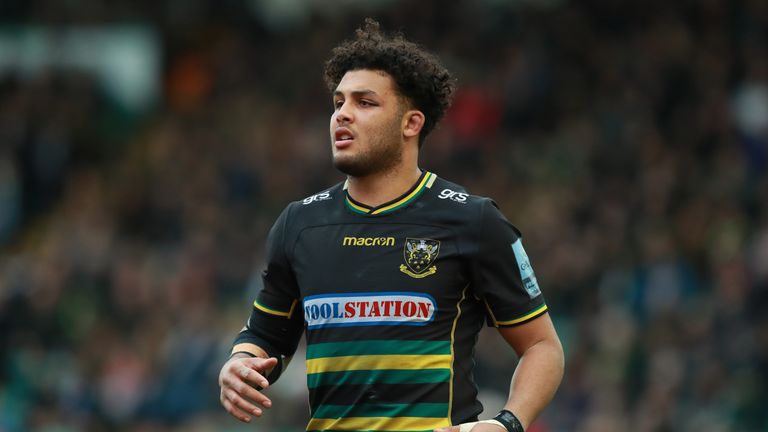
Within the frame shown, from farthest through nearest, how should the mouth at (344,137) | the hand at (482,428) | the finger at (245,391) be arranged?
the mouth at (344,137), the finger at (245,391), the hand at (482,428)

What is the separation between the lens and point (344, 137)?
5191 mm

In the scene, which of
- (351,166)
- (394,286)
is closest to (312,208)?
(351,166)

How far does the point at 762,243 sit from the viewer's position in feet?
39.7

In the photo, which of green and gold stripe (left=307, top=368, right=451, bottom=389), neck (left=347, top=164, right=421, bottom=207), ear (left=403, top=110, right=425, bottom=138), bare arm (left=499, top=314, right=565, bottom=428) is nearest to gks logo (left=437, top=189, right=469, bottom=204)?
neck (left=347, top=164, right=421, bottom=207)

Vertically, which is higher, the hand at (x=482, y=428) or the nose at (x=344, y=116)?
the nose at (x=344, y=116)

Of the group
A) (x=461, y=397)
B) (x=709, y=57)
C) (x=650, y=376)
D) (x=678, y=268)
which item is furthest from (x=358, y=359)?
(x=709, y=57)

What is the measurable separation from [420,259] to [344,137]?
0.54 meters

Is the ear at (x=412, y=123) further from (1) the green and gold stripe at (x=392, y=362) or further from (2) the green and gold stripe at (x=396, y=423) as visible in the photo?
(2) the green and gold stripe at (x=396, y=423)

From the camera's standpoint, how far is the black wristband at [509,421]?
4.88 m

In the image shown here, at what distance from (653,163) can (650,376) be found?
2998 millimetres

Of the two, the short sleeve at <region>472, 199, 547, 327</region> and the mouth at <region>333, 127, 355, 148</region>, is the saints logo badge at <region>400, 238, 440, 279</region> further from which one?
the mouth at <region>333, 127, 355, 148</region>

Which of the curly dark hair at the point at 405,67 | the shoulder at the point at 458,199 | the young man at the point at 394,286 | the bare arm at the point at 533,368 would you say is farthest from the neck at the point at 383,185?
the bare arm at the point at 533,368

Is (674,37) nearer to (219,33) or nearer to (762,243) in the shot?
(762,243)

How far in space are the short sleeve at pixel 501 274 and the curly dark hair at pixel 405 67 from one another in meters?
0.51
